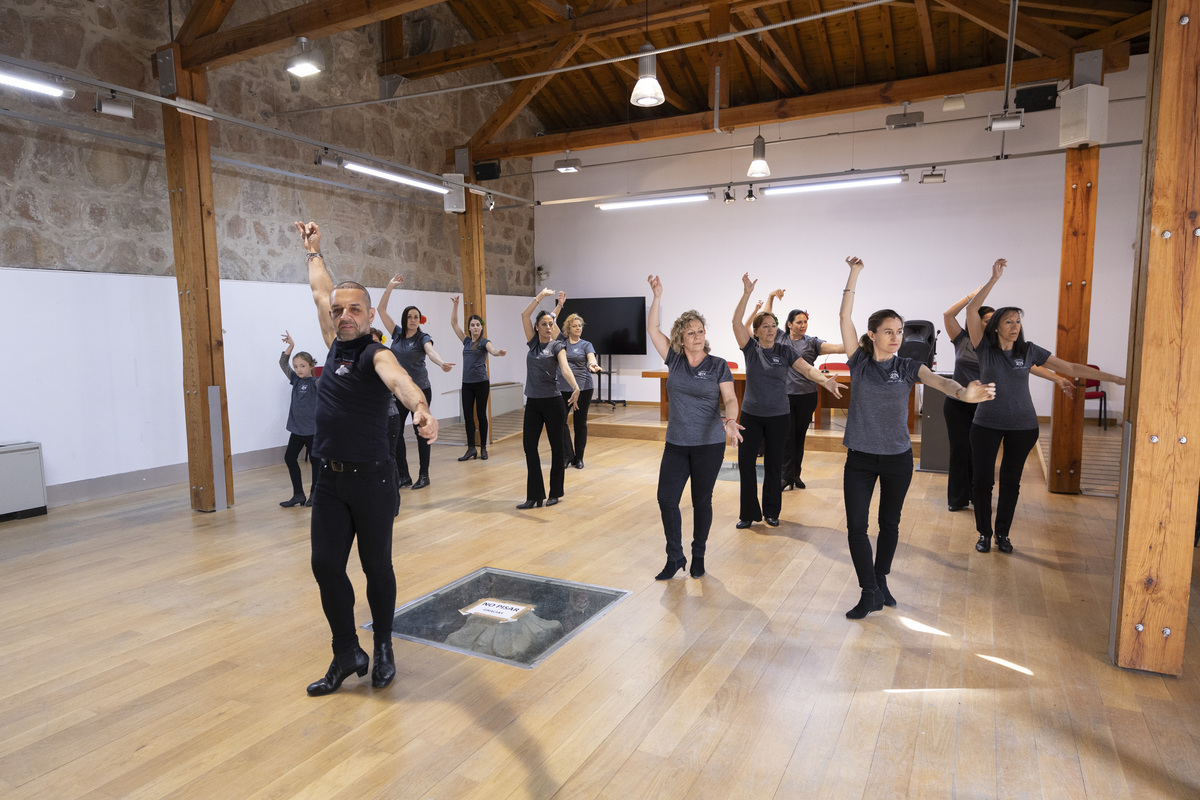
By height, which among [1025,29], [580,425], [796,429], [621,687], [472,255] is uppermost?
[1025,29]

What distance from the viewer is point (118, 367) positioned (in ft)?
21.0

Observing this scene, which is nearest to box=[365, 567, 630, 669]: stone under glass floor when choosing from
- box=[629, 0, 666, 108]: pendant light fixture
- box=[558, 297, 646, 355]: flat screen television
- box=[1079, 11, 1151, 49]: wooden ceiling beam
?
box=[629, 0, 666, 108]: pendant light fixture

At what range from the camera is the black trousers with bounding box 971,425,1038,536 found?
14.4ft

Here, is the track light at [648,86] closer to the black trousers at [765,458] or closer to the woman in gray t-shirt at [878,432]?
the black trousers at [765,458]

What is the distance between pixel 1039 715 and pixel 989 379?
7.68 ft

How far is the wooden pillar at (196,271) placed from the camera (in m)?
5.66

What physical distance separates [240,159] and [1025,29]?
7819 mm

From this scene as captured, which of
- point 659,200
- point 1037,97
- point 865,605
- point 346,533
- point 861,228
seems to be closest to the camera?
point 346,533

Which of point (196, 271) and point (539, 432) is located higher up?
point (196, 271)

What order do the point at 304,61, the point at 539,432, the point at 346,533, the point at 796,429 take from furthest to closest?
the point at 796,429
the point at 539,432
the point at 304,61
the point at 346,533

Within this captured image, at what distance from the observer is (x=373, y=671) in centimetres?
295

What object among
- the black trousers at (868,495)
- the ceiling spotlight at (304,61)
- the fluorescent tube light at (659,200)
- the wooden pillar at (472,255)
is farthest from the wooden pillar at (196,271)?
the fluorescent tube light at (659,200)

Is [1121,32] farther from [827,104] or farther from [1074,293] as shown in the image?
[827,104]

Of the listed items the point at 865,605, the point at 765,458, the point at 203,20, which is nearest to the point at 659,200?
the point at 765,458
